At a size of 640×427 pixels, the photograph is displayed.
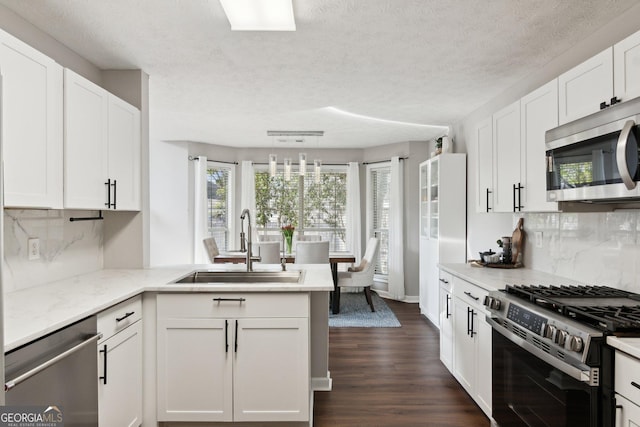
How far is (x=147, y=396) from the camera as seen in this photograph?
2404mm

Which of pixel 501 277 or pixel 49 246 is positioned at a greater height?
pixel 49 246

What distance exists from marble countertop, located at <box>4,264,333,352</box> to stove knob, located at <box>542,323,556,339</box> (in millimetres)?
1059

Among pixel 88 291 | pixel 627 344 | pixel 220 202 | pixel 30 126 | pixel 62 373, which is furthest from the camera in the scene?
pixel 220 202

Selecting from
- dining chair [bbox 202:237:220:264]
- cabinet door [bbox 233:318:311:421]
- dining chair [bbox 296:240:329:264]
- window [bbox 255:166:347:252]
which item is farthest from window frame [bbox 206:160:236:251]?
cabinet door [bbox 233:318:311:421]

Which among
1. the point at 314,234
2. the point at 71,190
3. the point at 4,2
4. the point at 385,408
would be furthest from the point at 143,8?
the point at 314,234

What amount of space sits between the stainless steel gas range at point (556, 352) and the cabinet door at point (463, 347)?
43 cm

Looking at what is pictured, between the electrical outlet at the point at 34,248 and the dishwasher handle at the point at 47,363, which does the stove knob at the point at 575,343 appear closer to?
the dishwasher handle at the point at 47,363

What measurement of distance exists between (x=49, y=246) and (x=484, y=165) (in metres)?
3.12

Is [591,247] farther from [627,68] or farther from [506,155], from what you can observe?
[627,68]

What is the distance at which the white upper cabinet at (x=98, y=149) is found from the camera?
2201 millimetres

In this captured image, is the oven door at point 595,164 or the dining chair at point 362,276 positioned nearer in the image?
the oven door at point 595,164

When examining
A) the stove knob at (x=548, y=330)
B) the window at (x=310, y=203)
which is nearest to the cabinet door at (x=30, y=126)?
the stove knob at (x=548, y=330)

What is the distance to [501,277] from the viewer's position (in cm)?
282

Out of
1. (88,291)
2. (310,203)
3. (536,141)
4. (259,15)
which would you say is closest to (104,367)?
(88,291)
